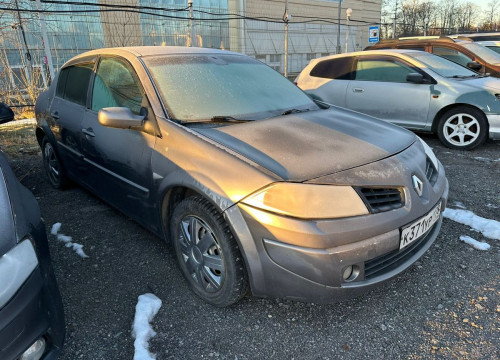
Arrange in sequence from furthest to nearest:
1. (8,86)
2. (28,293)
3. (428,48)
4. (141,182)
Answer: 1. (8,86)
2. (428,48)
3. (141,182)
4. (28,293)

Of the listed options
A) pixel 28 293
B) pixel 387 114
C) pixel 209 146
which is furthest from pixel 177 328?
pixel 387 114

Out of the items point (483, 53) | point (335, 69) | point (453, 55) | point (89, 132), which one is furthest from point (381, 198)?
point (483, 53)

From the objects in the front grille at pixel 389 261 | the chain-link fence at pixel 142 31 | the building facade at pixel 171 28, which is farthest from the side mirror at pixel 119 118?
the building facade at pixel 171 28

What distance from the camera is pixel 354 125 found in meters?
2.64

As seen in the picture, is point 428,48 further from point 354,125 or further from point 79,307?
point 79,307

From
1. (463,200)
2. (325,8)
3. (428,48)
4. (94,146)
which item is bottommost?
(463,200)

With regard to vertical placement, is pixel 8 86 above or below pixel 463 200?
above

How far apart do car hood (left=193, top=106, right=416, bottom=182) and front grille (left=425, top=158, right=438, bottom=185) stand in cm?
19

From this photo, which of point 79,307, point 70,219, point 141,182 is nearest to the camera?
point 79,307

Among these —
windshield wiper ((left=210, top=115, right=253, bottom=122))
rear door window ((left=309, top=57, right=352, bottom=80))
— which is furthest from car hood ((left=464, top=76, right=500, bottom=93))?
windshield wiper ((left=210, top=115, right=253, bottom=122))

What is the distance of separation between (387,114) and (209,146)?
4687mm

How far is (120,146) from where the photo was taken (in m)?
2.72

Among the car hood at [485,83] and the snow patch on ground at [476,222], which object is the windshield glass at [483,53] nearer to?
the car hood at [485,83]

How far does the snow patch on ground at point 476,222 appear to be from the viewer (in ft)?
9.82
